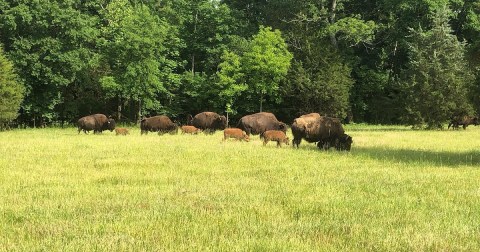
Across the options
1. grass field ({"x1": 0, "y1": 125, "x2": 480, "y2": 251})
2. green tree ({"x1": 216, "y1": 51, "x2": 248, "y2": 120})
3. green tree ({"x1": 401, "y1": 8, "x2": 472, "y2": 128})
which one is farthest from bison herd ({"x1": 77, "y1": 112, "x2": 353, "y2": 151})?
green tree ({"x1": 401, "y1": 8, "x2": 472, "y2": 128})

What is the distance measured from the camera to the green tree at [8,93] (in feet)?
124

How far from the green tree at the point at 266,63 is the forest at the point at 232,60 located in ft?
0.41

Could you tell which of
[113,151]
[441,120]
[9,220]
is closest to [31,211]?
[9,220]

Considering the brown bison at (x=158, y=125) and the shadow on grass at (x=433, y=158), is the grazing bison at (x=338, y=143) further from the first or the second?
the brown bison at (x=158, y=125)

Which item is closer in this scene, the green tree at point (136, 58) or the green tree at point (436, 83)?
the green tree at point (436, 83)

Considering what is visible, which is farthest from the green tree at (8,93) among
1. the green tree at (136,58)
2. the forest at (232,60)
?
the green tree at (136,58)

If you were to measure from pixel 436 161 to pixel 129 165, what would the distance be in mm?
10230

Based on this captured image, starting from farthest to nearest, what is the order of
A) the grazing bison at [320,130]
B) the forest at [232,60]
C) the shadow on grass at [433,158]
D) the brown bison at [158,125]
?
Result: 1. the forest at [232,60]
2. the brown bison at [158,125]
3. the grazing bison at [320,130]
4. the shadow on grass at [433,158]

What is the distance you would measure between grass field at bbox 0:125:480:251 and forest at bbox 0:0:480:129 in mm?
29826

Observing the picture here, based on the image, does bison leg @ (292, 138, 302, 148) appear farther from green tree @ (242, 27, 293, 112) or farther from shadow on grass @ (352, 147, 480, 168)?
green tree @ (242, 27, 293, 112)

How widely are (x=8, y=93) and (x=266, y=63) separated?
79.8ft

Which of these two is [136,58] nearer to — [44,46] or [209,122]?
[44,46]

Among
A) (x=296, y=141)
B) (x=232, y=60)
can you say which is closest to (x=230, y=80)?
(x=232, y=60)

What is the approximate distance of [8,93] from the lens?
3838cm
